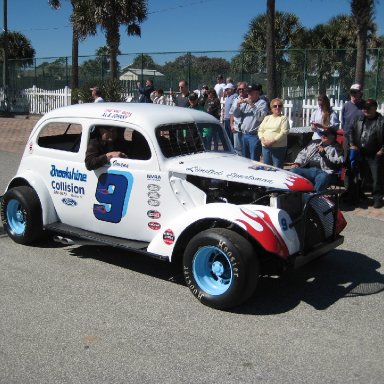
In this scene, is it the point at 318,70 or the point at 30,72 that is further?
the point at 30,72

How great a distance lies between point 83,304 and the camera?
4.73 meters

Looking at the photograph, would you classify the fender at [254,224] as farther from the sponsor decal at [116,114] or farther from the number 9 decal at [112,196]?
the sponsor decal at [116,114]

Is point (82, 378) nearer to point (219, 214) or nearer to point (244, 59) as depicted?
point (219, 214)

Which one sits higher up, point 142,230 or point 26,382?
point 142,230

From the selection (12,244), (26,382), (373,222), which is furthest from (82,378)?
(373,222)

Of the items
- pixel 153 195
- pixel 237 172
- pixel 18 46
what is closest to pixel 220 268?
pixel 237 172

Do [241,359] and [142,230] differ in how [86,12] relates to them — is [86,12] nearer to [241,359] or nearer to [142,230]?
[142,230]

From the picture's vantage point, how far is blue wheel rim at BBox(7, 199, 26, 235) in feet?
20.8

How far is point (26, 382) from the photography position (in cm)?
347

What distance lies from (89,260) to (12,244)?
1123mm

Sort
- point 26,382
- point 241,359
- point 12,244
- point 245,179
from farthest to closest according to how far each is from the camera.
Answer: point 12,244
point 245,179
point 241,359
point 26,382

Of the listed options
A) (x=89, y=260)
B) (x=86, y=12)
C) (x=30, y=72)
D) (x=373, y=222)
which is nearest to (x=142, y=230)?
(x=89, y=260)

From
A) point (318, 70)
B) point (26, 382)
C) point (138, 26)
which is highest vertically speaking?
point (138, 26)

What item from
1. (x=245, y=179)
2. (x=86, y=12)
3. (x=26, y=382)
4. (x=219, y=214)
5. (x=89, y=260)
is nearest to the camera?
(x=26, y=382)
